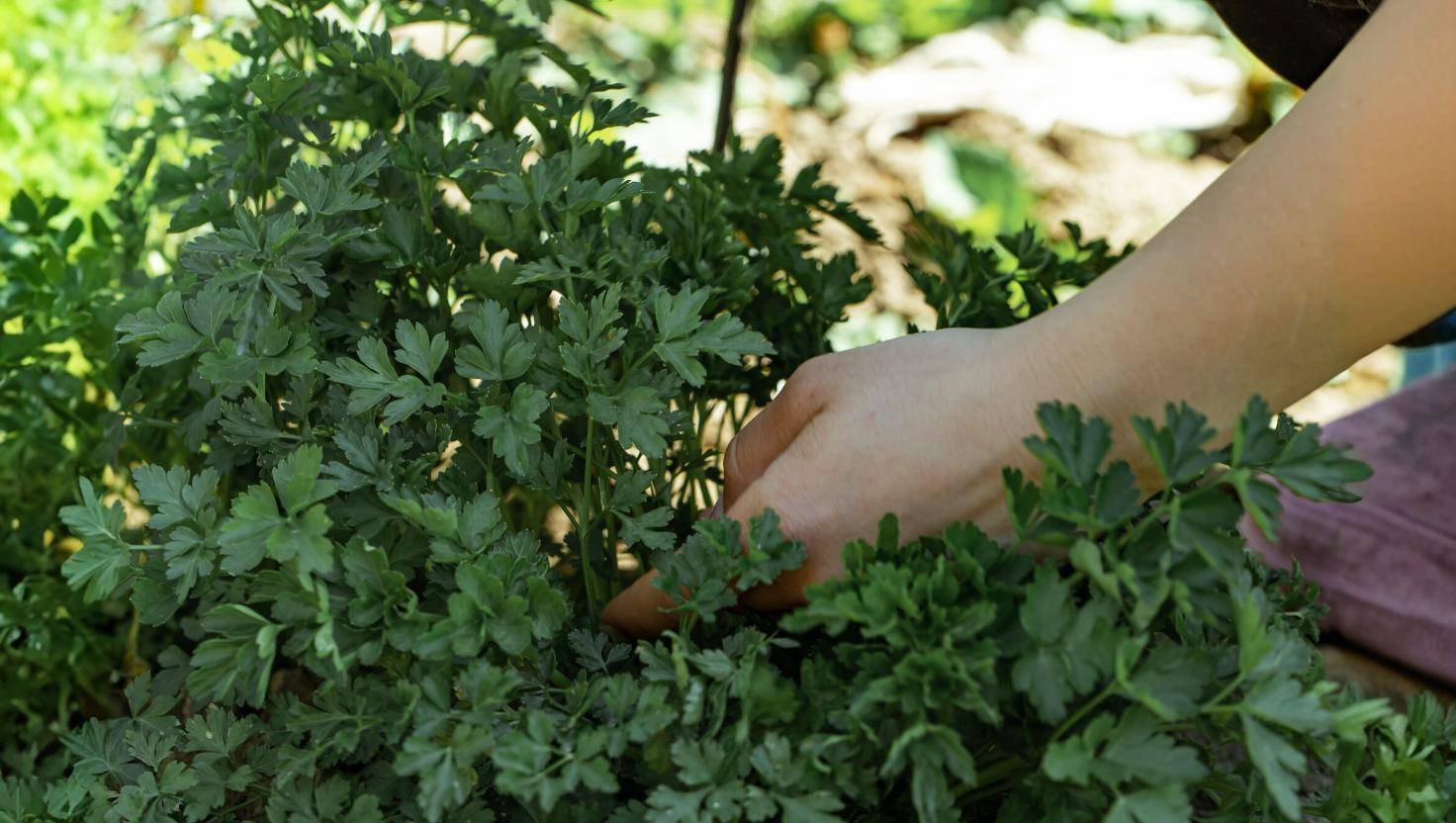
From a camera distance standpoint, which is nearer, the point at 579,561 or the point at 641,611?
the point at 641,611

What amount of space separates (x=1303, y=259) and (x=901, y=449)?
351 mm

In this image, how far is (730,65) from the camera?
1.84m

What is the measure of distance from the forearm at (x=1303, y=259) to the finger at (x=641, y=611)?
401mm

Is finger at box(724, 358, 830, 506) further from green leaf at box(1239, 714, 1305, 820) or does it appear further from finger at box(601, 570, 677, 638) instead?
green leaf at box(1239, 714, 1305, 820)

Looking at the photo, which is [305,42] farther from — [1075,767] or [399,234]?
[1075,767]

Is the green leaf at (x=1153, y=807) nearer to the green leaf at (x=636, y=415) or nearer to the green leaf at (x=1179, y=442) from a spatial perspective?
the green leaf at (x=1179, y=442)

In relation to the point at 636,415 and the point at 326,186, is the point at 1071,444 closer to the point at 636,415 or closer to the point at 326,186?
the point at 636,415

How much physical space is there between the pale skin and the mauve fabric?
1059mm

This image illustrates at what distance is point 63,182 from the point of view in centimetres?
229

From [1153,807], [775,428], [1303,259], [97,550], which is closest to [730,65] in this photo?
[775,428]

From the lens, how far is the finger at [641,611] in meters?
1.16

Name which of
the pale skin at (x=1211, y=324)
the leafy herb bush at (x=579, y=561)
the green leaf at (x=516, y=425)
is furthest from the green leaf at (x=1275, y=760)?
the green leaf at (x=516, y=425)

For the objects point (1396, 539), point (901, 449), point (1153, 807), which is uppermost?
point (901, 449)

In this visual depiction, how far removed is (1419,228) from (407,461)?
33.5 inches
